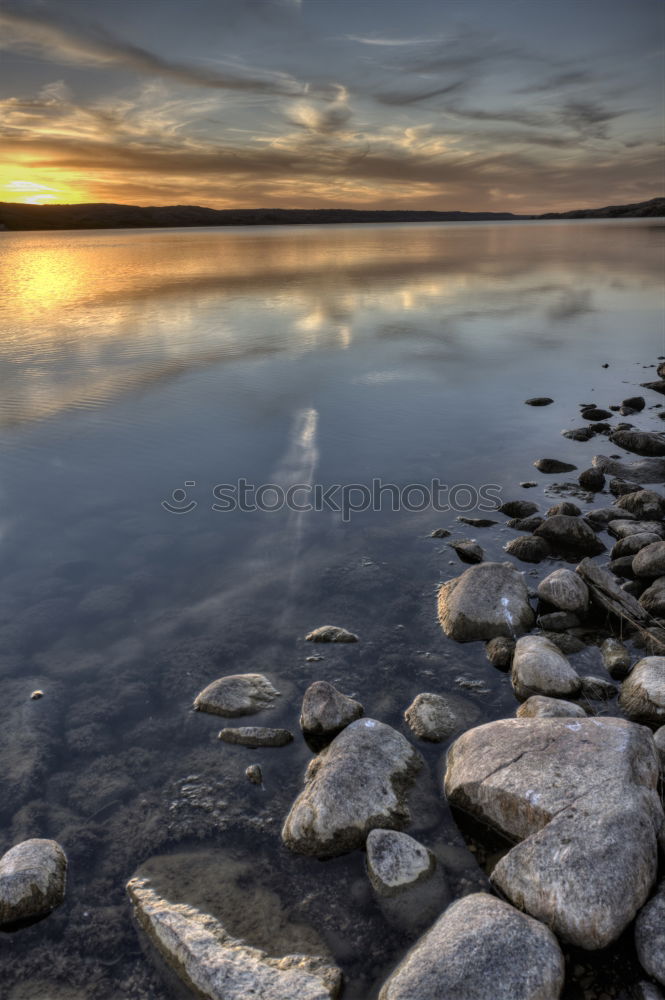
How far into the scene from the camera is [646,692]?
25.2ft

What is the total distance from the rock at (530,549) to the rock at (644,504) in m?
2.36

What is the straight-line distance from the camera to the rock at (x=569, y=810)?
5176mm

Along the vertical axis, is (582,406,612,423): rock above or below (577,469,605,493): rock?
above

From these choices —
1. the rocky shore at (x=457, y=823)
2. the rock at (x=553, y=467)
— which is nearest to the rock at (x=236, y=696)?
the rocky shore at (x=457, y=823)

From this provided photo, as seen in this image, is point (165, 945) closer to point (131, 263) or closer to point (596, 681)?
point (596, 681)

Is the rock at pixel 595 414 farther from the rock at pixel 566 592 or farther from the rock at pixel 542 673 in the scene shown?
the rock at pixel 542 673

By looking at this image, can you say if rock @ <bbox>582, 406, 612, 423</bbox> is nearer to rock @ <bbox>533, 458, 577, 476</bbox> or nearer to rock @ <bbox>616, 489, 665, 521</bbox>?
rock @ <bbox>533, 458, 577, 476</bbox>

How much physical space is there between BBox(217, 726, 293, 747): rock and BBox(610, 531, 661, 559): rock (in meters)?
6.69

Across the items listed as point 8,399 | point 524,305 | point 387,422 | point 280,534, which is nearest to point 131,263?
point 524,305

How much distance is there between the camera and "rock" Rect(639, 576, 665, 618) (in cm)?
952

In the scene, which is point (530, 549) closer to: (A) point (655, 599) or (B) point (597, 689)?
(A) point (655, 599)

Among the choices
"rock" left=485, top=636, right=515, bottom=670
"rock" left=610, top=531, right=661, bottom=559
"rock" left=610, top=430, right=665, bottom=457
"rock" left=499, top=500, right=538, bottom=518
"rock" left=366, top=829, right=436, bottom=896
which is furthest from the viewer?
"rock" left=610, top=430, right=665, bottom=457

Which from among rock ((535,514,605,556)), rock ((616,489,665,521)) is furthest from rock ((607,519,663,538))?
rock ((535,514,605,556))

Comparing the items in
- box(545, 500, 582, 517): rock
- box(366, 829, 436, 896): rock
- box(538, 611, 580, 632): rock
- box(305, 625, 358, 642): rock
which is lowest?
box(366, 829, 436, 896): rock
